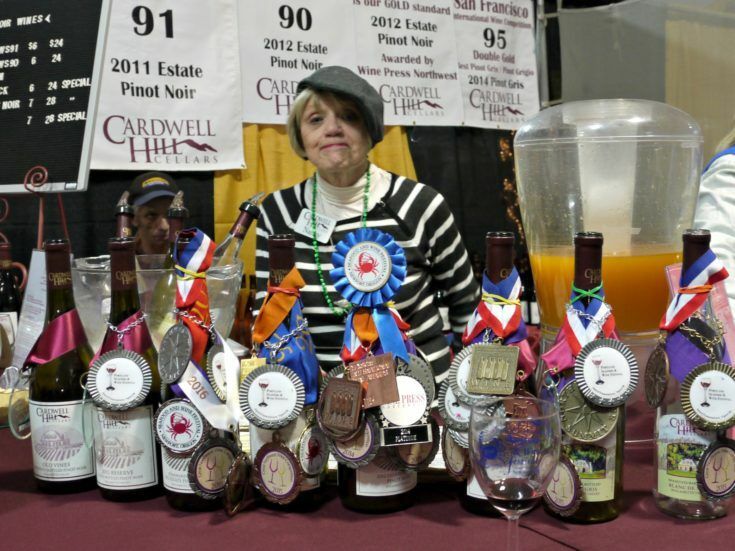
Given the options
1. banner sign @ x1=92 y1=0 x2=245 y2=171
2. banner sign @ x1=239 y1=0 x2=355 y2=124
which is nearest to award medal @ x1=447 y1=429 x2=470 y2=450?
banner sign @ x1=92 y1=0 x2=245 y2=171

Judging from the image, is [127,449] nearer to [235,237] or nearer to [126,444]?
[126,444]

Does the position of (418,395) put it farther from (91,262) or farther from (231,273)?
(91,262)

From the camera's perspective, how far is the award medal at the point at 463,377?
0.86m

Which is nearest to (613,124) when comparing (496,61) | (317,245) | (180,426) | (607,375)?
(317,245)

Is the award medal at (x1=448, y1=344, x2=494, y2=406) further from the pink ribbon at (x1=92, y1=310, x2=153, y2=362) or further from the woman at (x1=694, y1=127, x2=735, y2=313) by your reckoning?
the woman at (x1=694, y1=127, x2=735, y2=313)

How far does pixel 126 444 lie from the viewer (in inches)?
37.1

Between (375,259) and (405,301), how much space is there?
2.60 feet

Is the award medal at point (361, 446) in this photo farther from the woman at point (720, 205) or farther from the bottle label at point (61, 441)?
the woman at point (720, 205)

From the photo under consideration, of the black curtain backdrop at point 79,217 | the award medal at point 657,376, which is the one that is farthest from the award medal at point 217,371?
the black curtain backdrop at point 79,217

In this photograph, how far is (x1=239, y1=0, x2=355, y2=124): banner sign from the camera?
2977mm

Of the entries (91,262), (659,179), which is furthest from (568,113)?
(91,262)

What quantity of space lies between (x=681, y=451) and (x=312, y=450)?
42 centimetres

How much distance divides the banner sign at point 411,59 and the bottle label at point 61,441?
253cm

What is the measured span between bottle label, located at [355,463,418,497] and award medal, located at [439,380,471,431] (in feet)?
0.28
